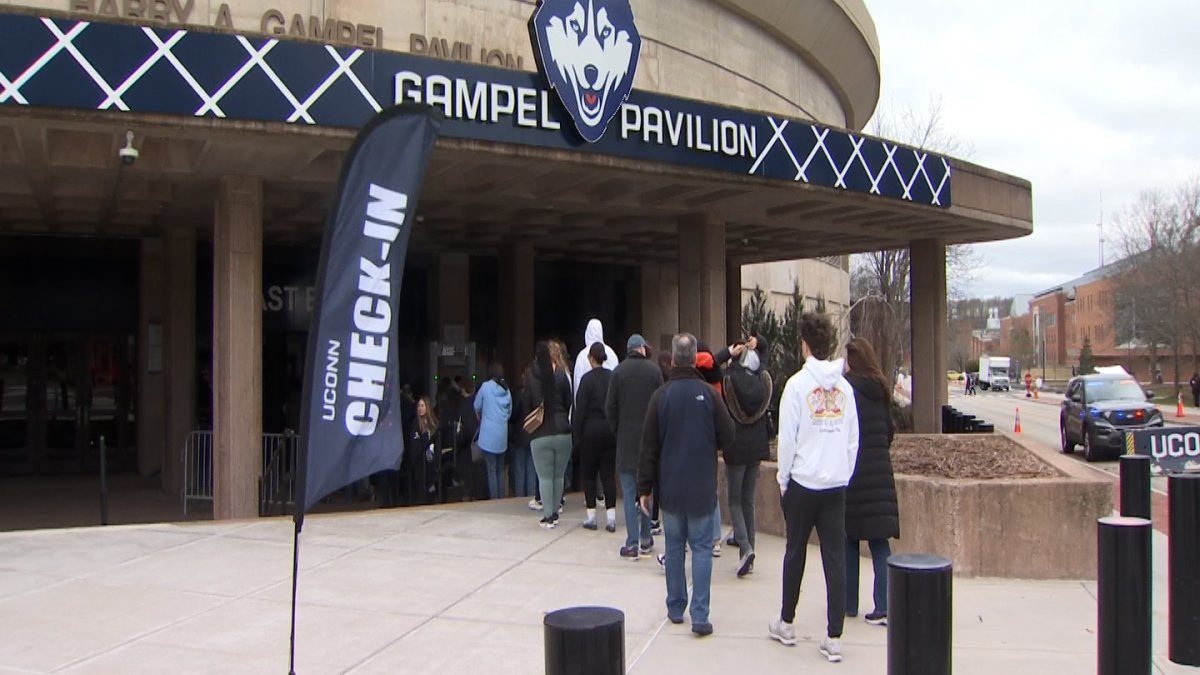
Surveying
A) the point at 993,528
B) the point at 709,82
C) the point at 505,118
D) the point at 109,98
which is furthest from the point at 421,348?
the point at 993,528

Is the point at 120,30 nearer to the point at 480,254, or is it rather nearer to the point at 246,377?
the point at 246,377

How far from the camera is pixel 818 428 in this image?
5.61 meters

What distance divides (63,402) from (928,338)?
1664 centimetres

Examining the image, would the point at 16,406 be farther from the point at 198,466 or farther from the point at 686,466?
the point at 686,466

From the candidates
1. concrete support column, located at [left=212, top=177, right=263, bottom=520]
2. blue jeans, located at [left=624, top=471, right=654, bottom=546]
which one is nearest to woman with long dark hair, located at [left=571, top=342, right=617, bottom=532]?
blue jeans, located at [left=624, top=471, right=654, bottom=546]

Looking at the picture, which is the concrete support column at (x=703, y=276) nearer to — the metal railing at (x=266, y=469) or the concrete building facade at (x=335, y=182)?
the concrete building facade at (x=335, y=182)

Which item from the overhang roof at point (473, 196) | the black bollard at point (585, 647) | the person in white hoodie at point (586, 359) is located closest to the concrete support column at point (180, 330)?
the overhang roof at point (473, 196)

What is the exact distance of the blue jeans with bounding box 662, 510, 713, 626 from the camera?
600 centimetres

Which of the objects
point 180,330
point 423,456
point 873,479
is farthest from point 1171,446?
point 180,330

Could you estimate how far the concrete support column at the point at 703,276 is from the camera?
49.5 ft

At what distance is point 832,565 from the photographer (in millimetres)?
5699

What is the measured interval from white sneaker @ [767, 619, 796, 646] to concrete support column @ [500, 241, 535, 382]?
13275 millimetres

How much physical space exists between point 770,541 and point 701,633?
3057mm

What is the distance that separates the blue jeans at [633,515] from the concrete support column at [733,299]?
1458 centimetres
